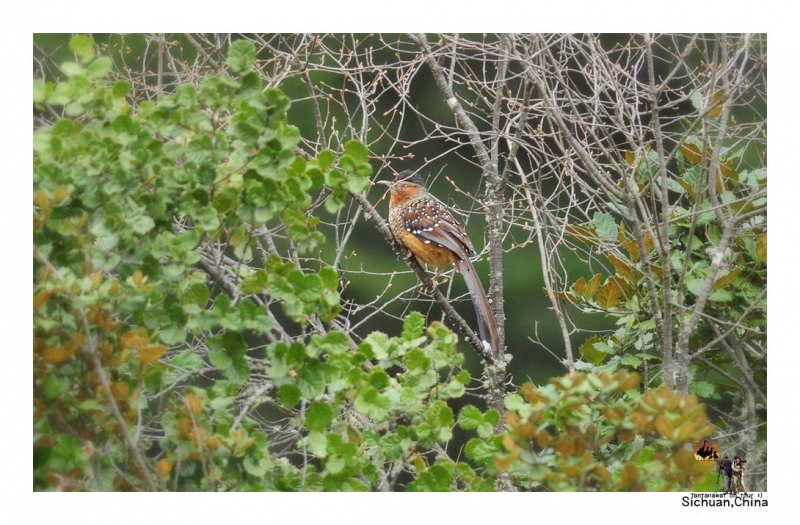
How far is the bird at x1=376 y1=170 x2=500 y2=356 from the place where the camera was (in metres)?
3.82

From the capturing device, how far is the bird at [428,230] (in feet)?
12.5

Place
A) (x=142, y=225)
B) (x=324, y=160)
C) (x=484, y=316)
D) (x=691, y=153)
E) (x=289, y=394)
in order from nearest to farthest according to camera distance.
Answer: (x=142, y=225), (x=289, y=394), (x=324, y=160), (x=691, y=153), (x=484, y=316)

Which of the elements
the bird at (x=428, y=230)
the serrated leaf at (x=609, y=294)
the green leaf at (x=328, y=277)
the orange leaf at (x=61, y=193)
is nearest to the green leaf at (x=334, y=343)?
the green leaf at (x=328, y=277)

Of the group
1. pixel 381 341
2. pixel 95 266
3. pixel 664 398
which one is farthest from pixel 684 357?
pixel 95 266

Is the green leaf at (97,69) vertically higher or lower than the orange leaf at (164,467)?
higher

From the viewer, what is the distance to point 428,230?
3836 mm

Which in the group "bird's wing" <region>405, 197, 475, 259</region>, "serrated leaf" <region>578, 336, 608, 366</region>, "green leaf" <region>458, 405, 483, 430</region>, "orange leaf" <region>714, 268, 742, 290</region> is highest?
"bird's wing" <region>405, 197, 475, 259</region>

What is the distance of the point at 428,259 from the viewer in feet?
12.6

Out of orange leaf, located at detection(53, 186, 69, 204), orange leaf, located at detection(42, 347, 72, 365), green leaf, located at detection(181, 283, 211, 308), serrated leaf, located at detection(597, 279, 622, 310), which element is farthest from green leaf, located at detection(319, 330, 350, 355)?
serrated leaf, located at detection(597, 279, 622, 310)

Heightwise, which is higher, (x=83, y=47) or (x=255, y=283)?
(x=83, y=47)

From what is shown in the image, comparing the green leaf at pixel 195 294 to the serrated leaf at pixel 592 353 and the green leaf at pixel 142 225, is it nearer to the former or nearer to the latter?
the green leaf at pixel 142 225

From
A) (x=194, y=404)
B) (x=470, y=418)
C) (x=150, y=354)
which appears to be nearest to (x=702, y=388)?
(x=470, y=418)

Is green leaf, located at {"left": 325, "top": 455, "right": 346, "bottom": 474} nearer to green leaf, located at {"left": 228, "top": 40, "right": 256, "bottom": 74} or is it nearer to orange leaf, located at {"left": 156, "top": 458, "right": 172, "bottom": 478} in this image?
orange leaf, located at {"left": 156, "top": 458, "right": 172, "bottom": 478}

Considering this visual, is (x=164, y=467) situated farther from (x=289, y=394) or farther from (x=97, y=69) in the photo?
(x=97, y=69)
